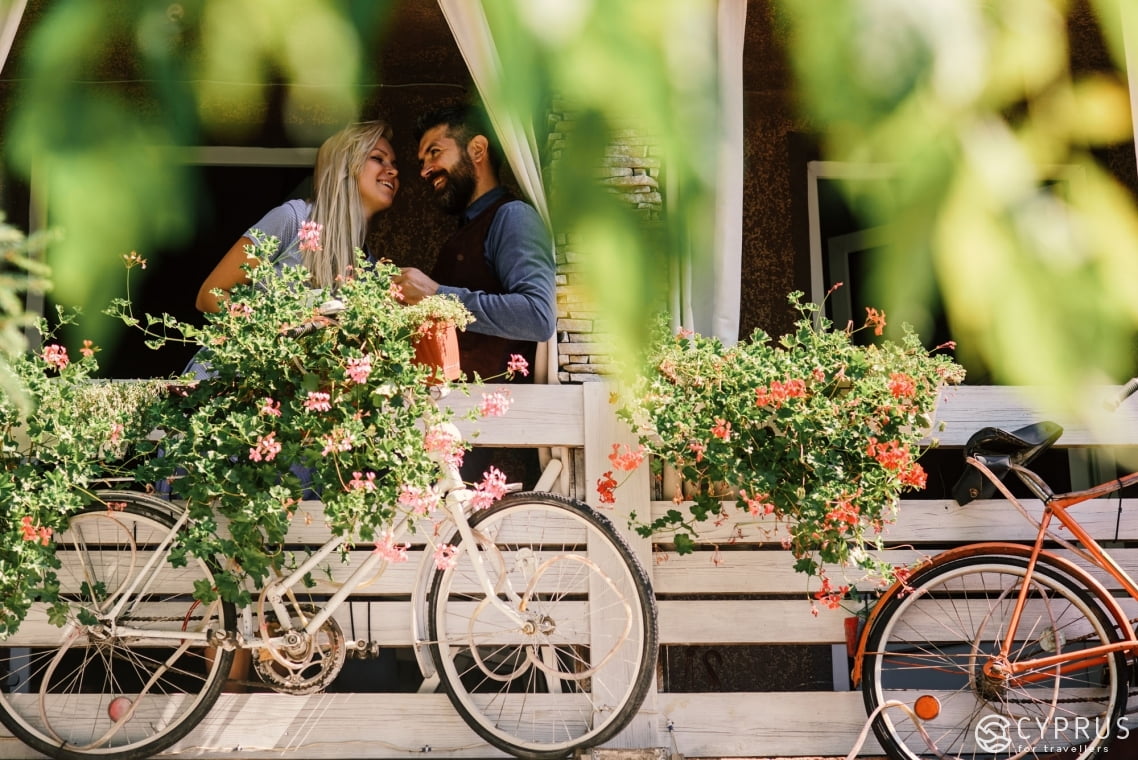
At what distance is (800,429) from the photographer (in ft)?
10.4

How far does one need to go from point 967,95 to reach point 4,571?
262 cm

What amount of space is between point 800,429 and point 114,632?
191 cm

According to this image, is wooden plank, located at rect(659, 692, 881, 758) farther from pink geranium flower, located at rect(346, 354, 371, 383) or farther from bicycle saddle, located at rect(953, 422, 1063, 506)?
pink geranium flower, located at rect(346, 354, 371, 383)

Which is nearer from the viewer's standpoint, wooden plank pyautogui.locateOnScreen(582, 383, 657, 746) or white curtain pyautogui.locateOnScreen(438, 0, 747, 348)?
white curtain pyautogui.locateOnScreen(438, 0, 747, 348)

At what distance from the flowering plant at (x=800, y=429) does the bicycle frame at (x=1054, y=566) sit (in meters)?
0.21

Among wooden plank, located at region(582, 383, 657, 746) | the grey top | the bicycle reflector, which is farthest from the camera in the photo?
the grey top

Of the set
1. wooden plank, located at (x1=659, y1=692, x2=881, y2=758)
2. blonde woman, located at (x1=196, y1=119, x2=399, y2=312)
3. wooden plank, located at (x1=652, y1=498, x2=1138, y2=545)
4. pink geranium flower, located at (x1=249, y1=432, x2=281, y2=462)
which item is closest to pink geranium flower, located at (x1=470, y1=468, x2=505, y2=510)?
pink geranium flower, located at (x1=249, y1=432, x2=281, y2=462)

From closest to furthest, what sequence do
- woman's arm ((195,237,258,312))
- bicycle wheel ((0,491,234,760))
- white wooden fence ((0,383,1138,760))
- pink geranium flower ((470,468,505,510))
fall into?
1. pink geranium flower ((470,468,505,510))
2. bicycle wheel ((0,491,234,760))
3. white wooden fence ((0,383,1138,760))
4. woman's arm ((195,237,258,312))

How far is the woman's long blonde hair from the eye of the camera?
12.7ft

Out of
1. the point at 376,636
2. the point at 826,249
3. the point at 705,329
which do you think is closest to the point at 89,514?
the point at 376,636

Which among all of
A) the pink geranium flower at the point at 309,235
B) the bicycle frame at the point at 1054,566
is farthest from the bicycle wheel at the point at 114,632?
the bicycle frame at the point at 1054,566

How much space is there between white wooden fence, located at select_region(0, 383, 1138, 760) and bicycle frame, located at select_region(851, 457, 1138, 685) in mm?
226

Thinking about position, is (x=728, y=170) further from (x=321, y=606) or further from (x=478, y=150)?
(x=321, y=606)

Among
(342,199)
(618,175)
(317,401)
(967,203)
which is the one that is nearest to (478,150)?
(342,199)
